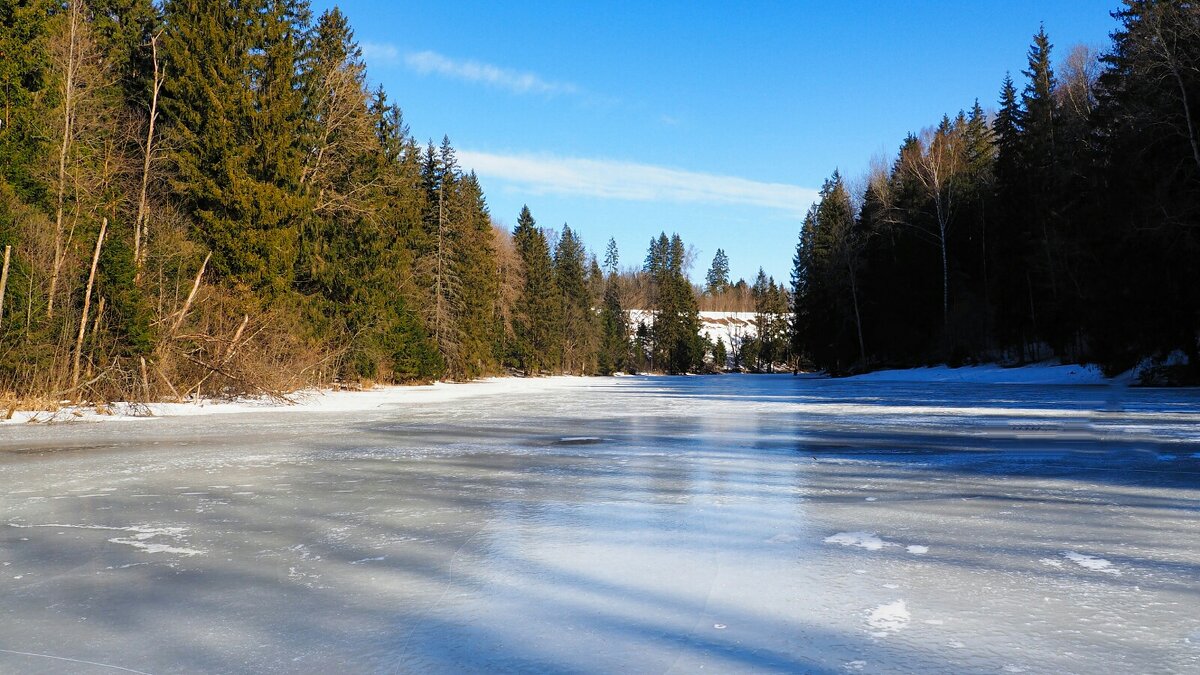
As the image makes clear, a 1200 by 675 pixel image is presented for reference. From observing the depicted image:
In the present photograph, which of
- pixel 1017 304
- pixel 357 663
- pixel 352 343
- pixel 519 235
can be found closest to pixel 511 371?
pixel 519 235

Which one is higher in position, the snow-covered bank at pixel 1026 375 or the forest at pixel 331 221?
the forest at pixel 331 221

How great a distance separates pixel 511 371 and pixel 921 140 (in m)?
38.9

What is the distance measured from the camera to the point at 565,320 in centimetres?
7312

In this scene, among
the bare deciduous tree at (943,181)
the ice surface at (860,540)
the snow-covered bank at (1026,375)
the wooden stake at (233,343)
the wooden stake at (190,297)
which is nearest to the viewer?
the ice surface at (860,540)

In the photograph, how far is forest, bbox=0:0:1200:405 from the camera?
17078 millimetres

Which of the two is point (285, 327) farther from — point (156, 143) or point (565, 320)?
point (565, 320)

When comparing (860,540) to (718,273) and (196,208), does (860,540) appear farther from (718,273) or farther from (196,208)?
(718,273)

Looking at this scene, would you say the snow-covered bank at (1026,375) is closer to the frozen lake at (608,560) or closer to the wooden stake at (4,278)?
the frozen lake at (608,560)

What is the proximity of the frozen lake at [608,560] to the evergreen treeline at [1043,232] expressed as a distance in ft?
57.7

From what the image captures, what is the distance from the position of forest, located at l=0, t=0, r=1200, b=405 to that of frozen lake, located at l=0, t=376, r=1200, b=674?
10.2 meters

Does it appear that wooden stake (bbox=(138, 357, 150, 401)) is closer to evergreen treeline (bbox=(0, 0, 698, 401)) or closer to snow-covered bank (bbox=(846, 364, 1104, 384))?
evergreen treeline (bbox=(0, 0, 698, 401))

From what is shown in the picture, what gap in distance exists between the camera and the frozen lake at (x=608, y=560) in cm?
280

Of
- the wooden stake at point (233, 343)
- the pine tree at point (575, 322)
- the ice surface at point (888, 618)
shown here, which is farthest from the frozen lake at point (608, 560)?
the pine tree at point (575, 322)

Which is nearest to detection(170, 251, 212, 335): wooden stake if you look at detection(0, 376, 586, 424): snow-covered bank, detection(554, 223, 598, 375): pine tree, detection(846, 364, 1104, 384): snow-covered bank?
detection(0, 376, 586, 424): snow-covered bank
